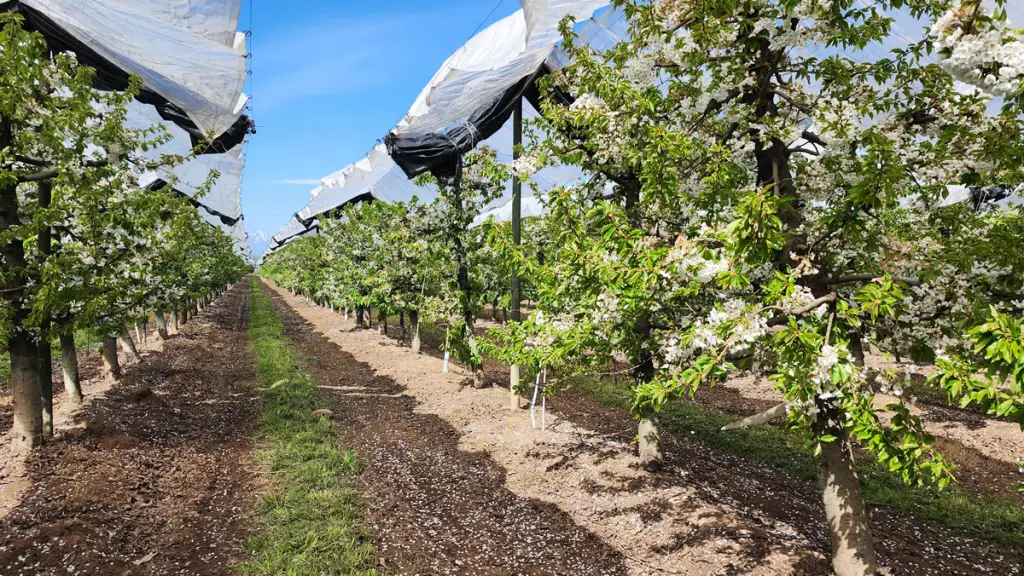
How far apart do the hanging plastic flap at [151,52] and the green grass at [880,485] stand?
11284 mm

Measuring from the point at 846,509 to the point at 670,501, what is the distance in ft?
10.3

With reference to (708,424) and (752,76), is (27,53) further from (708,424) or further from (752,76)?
(708,424)

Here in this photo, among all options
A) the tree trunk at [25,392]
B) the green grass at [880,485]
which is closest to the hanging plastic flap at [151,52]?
the tree trunk at [25,392]

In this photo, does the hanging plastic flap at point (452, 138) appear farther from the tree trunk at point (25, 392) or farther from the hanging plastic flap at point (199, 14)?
the tree trunk at point (25, 392)

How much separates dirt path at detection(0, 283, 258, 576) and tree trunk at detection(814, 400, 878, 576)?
7.75 m

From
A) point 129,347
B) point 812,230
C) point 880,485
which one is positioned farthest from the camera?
point 129,347

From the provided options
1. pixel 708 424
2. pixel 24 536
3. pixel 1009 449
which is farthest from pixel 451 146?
pixel 1009 449

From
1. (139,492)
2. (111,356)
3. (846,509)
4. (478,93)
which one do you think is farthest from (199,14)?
(846,509)

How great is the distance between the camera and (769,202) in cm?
395

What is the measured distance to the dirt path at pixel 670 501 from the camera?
7.10 metres

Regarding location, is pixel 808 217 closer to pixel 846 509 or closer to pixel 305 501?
pixel 846 509

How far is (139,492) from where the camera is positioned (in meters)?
8.73

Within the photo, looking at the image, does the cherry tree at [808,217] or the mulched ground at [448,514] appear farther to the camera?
the mulched ground at [448,514]

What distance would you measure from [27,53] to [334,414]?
10068 millimetres
